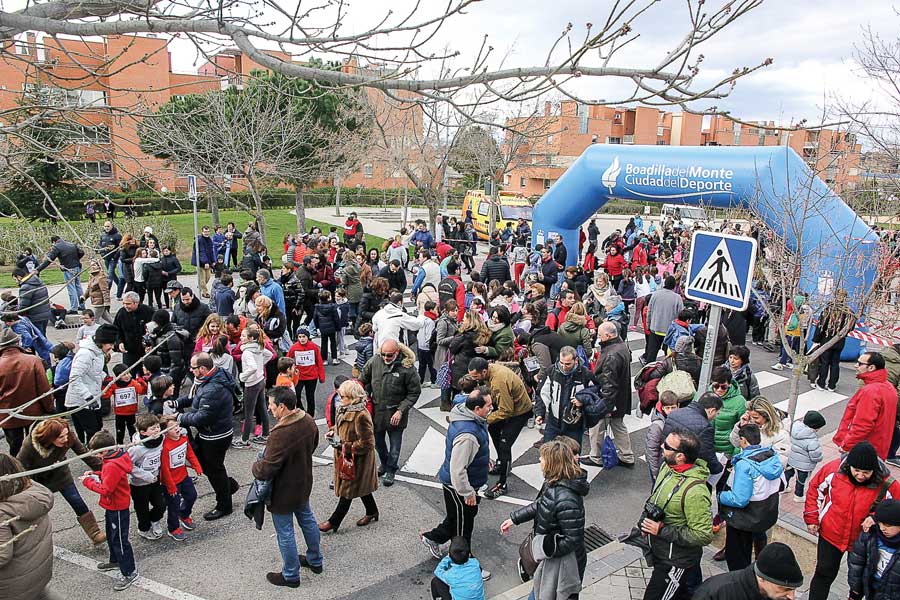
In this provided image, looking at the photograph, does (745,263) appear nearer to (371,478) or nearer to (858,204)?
(371,478)

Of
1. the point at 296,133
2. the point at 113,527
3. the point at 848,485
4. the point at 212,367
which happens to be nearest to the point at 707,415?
the point at 848,485

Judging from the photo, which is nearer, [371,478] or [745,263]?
[745,263]

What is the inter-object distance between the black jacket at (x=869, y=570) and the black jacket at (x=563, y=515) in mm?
1822

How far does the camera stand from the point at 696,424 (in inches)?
217

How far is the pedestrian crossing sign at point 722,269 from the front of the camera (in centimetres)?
529

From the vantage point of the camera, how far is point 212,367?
243 inches

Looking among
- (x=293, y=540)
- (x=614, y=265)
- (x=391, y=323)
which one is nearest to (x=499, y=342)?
(x=391, y=323)

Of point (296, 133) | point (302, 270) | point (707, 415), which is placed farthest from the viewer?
point (296, 133)

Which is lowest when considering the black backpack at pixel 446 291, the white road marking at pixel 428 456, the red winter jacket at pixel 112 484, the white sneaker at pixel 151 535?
the white sneaker at pixel 151 535

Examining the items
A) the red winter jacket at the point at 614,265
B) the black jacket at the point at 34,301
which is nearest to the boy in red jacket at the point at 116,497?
the black jacket at the point at 34,301

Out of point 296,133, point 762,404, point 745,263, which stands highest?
point 296,133

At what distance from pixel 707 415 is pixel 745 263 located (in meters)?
1.37

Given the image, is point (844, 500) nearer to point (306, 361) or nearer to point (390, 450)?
point (390, 450)

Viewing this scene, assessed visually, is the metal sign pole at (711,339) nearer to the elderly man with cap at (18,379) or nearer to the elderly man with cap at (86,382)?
the elderly man with cap at (86,382)
